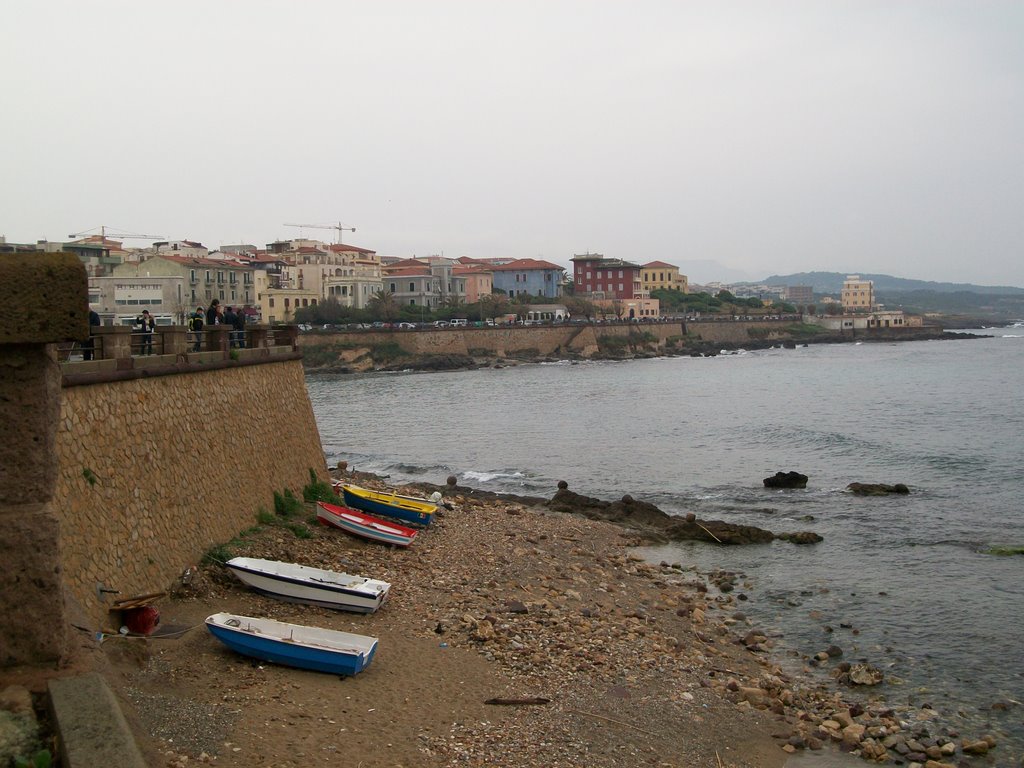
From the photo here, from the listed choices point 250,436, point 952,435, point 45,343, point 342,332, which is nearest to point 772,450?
point 952,435

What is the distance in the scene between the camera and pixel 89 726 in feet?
16.4

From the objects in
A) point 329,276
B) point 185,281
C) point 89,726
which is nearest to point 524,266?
point 329,276

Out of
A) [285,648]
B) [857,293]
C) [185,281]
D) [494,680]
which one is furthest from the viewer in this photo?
[857,293]

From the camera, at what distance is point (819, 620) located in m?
15.8

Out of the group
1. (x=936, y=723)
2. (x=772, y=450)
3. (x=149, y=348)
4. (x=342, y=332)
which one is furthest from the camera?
(x=342, y=332)

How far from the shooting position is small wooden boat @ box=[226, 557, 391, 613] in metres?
12.3

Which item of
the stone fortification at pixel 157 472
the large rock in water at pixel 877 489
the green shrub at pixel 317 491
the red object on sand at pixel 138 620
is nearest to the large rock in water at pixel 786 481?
the large rock in water at pixel 877 489

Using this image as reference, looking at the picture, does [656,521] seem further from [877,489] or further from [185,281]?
[185,281]

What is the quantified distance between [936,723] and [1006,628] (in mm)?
4531

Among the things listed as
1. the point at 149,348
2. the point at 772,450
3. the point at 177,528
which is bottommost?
the point at 772,450

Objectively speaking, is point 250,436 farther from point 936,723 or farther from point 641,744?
point 936,723

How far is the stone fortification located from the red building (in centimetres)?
12493

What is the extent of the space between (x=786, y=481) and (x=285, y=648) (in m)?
21.6

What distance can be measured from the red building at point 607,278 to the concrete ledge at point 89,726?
13546 cm
